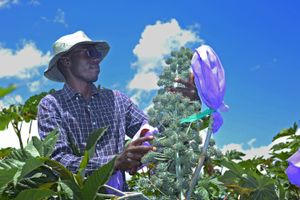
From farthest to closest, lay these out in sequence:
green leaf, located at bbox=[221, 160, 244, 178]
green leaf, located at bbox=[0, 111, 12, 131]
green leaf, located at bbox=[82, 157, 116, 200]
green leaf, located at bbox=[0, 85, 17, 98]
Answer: green leaf, located at bbox=[0, 111, 12, 131] → green leaf, located at bbox=[221, 160, 244, 178] → green leaf, located at bbox=[82, 157, 116, 200] → green leaf, located at bbox=[0, 85, 17, 98]

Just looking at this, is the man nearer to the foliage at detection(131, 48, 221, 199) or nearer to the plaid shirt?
the plaid shirt

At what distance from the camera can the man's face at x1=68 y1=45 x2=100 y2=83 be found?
2664 mm

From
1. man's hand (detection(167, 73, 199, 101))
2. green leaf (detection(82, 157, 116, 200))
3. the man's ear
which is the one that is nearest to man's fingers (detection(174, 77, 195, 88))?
man's hand (detection(167, 73, 199, 101))

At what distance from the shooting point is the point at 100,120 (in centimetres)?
262

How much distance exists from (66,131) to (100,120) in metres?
0.24

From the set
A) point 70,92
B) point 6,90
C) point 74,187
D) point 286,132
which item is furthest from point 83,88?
point 6,90

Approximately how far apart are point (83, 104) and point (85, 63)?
209mm

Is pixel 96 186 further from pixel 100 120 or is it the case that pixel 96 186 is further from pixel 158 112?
pixel 100 120

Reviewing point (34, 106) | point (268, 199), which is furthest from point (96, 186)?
point (34, 106)

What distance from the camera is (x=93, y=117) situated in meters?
2.61

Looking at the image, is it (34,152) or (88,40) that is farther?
(88,40)

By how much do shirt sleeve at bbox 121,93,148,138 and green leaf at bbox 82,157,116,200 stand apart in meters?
1.39

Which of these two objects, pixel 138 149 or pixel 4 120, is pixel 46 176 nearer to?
pixel 138 149

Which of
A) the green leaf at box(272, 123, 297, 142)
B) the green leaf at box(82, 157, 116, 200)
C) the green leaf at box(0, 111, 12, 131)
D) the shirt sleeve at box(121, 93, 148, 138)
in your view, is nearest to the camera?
the green leaf at box(82, 157, 116, 200)
